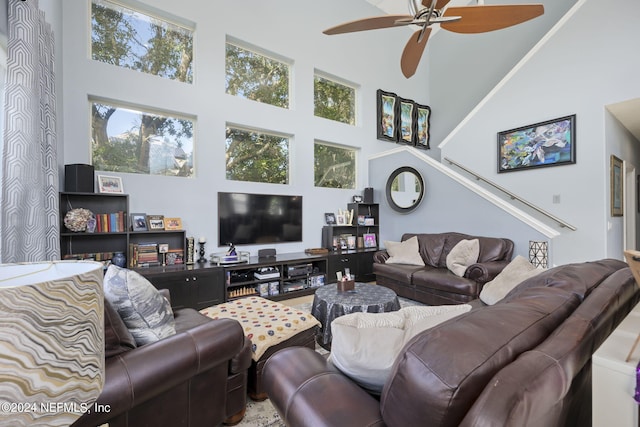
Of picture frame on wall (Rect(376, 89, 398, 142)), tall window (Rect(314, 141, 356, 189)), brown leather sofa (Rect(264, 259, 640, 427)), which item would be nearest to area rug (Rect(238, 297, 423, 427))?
brown leather sofa (Rect(264, 259, 640, 427))

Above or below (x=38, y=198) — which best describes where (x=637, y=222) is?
below

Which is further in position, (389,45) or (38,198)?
(389,45)

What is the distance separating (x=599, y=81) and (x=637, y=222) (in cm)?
348

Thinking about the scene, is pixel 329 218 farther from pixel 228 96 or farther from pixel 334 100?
pixel 228 96

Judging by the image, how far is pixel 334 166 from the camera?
18.1ft

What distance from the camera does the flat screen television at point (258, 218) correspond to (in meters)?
4.11

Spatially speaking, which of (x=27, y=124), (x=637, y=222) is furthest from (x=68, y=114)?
(x=637, y=222)

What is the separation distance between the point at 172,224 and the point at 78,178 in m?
1.06

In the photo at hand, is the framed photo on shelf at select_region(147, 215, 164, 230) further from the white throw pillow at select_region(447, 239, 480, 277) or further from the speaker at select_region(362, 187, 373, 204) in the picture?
the white throw pillow at select_region(447, 239, 480, 277)

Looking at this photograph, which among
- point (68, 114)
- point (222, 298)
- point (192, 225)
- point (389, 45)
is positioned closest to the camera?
point (68, 114)

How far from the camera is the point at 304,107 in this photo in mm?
4953

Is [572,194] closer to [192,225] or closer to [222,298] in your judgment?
[222,298]

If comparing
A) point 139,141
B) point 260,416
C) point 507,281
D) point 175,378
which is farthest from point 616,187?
point 139,141

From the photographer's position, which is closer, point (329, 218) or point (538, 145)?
point (538, 145)
